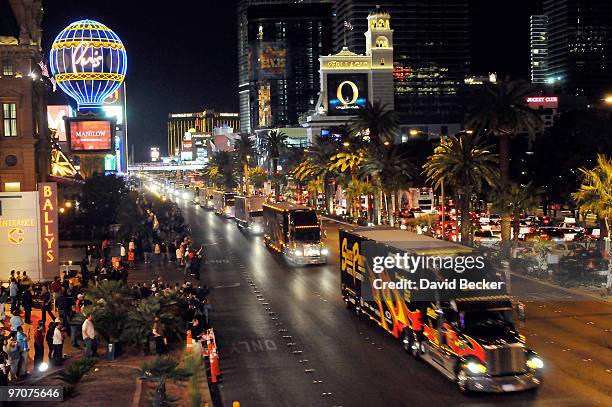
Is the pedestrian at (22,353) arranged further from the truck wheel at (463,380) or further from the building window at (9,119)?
the building window at (9,119)

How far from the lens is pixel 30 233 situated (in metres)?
36.7

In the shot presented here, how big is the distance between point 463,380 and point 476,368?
1.84ft

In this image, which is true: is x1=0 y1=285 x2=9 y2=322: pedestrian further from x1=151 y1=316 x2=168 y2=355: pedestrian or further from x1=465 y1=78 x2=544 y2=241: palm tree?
x1=465 y1=78 x2=544 y2=241: palm tree

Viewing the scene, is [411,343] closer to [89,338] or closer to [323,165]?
[89,338]

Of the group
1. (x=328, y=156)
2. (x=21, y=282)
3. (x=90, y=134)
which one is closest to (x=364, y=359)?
(x=21, y=282)

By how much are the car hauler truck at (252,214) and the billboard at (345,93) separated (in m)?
103

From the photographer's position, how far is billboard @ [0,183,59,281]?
36406mm

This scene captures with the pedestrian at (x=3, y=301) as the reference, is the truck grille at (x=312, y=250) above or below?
above

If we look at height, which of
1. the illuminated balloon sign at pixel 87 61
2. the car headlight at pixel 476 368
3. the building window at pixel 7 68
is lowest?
the car headlight at pixel 476 368

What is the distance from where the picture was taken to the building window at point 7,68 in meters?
50.9

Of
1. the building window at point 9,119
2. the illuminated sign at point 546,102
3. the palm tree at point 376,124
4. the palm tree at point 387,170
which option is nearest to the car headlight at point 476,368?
the building window at point 9,119

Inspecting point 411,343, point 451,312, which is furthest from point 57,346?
point 451,312

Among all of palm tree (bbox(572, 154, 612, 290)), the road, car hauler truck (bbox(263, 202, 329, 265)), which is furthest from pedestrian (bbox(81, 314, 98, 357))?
palm tree (bbox(572, 154, 612, 290))

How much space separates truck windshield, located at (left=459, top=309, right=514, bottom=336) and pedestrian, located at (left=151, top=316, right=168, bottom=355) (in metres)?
9.53
